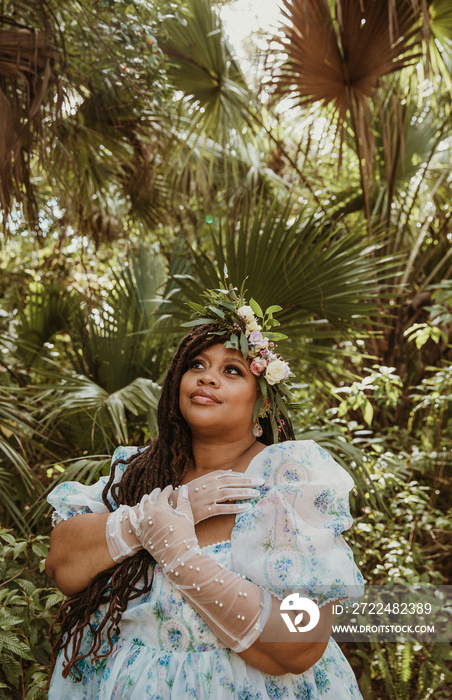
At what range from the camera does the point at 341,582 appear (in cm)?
142

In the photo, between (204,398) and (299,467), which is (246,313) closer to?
(204,398)

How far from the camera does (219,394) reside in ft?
5.57

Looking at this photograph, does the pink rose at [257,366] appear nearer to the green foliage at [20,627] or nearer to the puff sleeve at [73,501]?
the puff sleeve at [73,501]

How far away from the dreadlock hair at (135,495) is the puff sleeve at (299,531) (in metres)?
0.25

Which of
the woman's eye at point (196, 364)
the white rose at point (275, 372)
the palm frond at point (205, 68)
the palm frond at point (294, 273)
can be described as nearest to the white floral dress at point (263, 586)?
the white rose at point (275, 372)

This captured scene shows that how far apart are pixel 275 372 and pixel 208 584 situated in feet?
2.00

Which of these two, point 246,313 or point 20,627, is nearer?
point 246,313

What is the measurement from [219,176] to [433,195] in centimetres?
186

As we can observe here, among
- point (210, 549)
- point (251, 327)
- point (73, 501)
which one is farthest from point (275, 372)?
point (73, 501)

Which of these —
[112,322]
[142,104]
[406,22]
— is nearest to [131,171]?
[142,104]


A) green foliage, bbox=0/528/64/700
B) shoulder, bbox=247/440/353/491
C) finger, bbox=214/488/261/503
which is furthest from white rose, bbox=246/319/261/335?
green foliage, bbox=0/528/64/700

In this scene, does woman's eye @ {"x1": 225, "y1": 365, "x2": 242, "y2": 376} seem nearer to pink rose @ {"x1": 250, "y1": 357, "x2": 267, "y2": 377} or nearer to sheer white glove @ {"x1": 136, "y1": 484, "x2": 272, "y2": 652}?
pink rose @ {"x1": 250, "y1": 357, "x2": 267, "y2": 377}

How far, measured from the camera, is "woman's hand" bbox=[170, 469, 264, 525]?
5.17 ft

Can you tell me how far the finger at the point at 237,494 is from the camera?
1579mm
